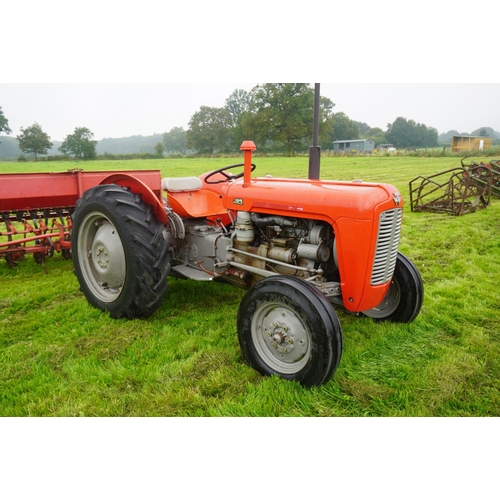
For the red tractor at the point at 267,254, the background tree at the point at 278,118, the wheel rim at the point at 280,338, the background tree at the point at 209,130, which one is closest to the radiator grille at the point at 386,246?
the red tractor at the point at 267,254

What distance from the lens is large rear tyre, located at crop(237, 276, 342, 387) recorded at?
7.63 ft

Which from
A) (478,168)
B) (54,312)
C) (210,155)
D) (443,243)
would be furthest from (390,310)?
(210,155)

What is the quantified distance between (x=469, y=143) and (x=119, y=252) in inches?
Result: 514

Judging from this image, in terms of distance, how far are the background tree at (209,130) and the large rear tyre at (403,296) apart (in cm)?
837

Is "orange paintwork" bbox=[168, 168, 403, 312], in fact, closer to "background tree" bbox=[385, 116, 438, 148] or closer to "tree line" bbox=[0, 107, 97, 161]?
"tree line" bbox=[0, 107, 97, 161]

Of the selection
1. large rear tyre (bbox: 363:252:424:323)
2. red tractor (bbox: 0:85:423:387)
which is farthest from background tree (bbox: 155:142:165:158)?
large rear tyre (bbox: 363:252:424:323)

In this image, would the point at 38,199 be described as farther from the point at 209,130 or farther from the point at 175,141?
the point at 175,141

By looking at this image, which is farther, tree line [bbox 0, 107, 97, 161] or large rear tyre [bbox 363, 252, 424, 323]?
tree line [bbox 0, 107, 97, 161]

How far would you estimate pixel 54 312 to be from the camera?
3629 mm

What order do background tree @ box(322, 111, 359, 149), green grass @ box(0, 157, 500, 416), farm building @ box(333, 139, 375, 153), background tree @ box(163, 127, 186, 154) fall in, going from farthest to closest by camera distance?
background tree @ box(163, 127, 186, 154) < farm building @ box(333, 139, 375, 153) < background tree @ box(322, 111, 359, 149) < green grass @ box(0, 157, 500, 416)

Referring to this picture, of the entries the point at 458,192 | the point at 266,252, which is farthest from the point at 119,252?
the point at 458,192

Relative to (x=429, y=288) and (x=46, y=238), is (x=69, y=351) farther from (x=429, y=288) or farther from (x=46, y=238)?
(x=429, y=288)

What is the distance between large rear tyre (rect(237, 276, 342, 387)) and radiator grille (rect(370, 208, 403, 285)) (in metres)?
0.55

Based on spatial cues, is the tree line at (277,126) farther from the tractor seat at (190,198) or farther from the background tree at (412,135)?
the tractor seat at (190,198)
